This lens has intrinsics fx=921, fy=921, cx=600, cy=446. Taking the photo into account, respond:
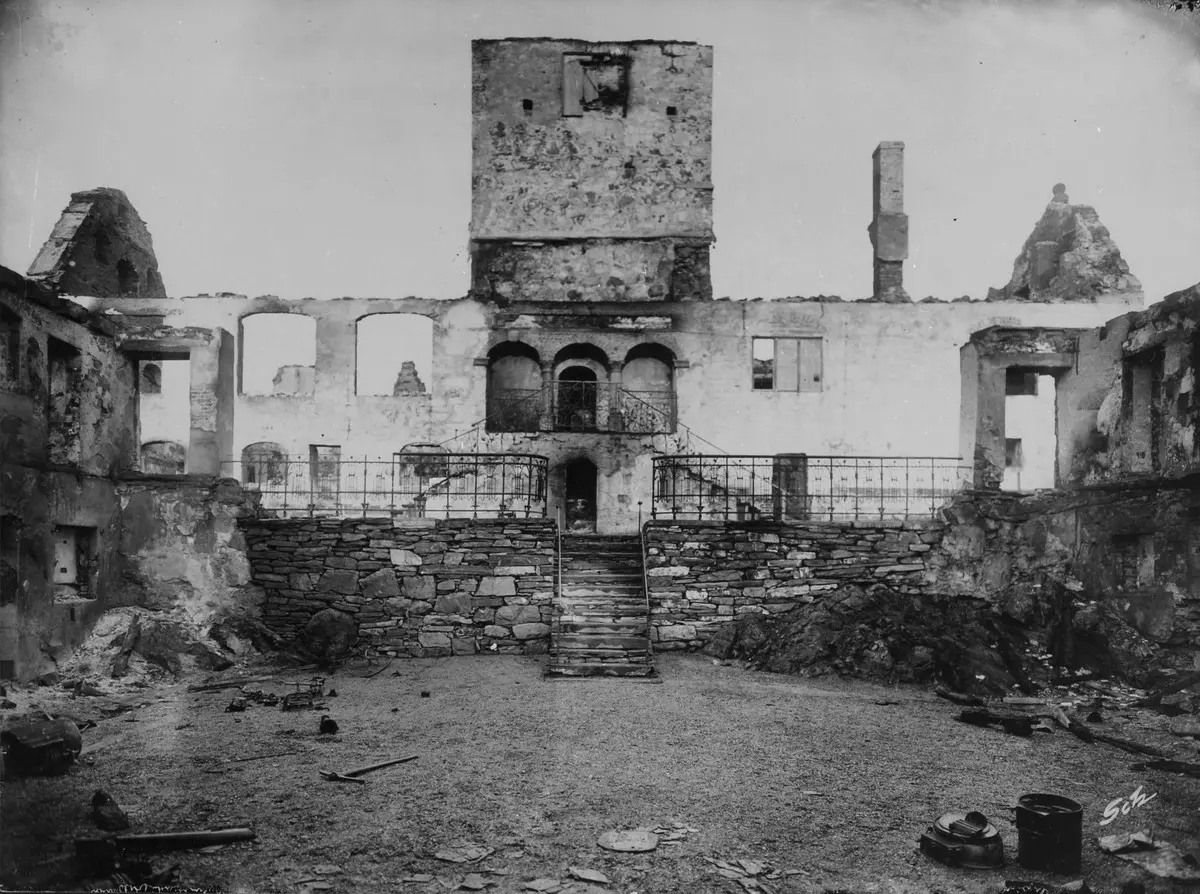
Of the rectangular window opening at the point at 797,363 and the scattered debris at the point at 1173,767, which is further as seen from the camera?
the rectangular window opening at the point at 797,363

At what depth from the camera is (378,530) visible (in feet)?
43.7

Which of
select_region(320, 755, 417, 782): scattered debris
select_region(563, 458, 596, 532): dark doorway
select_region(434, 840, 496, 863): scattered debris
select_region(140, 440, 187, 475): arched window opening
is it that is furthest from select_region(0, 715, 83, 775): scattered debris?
select_region(140, 440, 187, 475): arched window opening

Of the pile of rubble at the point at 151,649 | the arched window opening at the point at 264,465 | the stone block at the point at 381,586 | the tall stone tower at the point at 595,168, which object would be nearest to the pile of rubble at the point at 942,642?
the stone block at the point at 381,586

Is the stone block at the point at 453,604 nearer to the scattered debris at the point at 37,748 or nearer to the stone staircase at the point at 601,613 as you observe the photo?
the stone staircase at the point at 601,613

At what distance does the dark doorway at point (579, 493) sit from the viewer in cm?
2100

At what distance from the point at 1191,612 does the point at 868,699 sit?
382 cm

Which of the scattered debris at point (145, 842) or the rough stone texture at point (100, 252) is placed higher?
the rough stone texture at point (100, 252)

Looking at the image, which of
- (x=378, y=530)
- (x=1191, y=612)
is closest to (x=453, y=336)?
(x=378, y=530)

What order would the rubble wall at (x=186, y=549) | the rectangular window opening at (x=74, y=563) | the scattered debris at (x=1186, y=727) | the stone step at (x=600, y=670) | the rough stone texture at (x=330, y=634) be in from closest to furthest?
the scattered debris at (x=1186, y=727), the stone step at (x=600, y=670), the rectangular window opening at (x=74, y=563), the rubble wall at (x=186, y=549), the rough stone texture at (x=330, y=634)

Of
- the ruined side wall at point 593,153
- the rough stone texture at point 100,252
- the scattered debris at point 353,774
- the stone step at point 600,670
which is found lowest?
the stone step at point 600,670

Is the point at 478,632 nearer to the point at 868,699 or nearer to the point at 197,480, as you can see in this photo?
the point at 197,480

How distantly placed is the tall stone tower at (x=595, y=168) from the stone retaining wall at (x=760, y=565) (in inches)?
411

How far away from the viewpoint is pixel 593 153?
22.7 metres

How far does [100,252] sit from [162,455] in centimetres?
633
